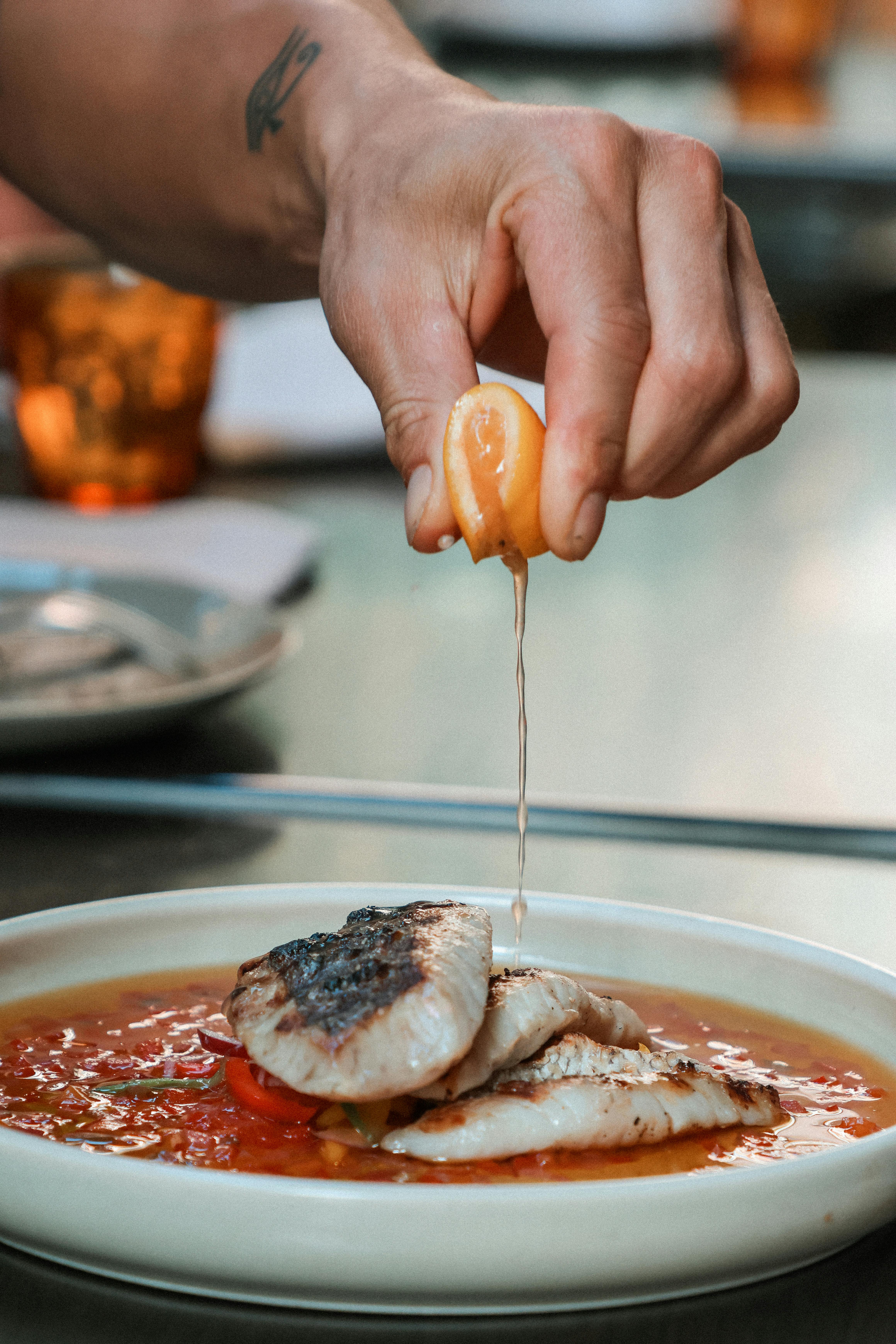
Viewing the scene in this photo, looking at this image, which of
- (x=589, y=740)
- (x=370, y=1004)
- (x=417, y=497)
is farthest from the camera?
(x=589, y=740)

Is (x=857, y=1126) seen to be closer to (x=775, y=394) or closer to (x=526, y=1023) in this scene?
(x=526, y=1023)

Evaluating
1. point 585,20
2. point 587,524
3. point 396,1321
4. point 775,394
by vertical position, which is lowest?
point 396,1321

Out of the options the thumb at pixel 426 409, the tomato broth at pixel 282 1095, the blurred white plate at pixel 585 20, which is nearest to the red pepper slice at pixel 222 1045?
the tomato broth at pixel 282 1095

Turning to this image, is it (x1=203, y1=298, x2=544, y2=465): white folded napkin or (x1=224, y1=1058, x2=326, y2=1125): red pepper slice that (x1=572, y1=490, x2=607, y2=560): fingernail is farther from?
(x1=203, y1=298, x2=544, y2=465): white folded napkin

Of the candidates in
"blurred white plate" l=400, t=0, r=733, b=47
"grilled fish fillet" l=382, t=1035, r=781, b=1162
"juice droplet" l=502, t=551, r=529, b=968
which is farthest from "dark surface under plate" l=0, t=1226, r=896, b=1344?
"blurred white plate" l=400, t=0, r=733, b=47

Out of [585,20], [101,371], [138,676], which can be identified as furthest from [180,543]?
[585,20]

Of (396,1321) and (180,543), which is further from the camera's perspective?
(180,543)
